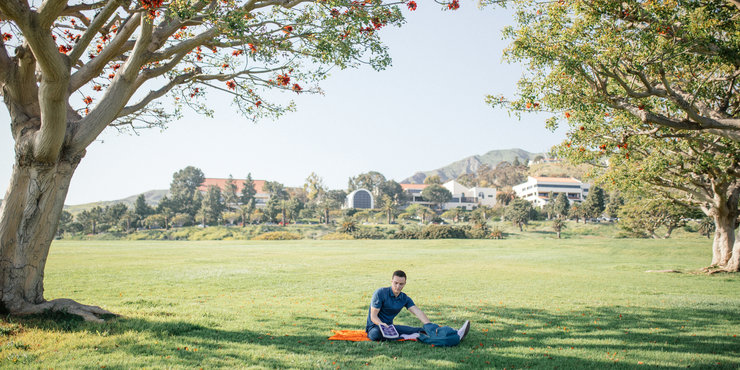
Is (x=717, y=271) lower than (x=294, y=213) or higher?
lower

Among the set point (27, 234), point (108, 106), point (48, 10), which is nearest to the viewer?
point (48, 10)

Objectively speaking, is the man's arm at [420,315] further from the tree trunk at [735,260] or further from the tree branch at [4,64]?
the tree trunk at [735,260]

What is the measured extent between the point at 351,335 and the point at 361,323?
1405 mm

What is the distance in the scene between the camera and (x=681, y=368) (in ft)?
19.5

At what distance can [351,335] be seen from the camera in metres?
7.53

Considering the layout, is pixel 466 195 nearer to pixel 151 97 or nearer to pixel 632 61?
pixel 632 61

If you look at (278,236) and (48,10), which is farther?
(278,236)

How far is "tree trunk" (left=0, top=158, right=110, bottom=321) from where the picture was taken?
7707mm

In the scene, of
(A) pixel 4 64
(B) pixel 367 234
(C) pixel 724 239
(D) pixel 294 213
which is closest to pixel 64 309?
(A) pixel 4 64

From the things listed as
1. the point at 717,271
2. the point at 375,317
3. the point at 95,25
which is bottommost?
the point at 717,271

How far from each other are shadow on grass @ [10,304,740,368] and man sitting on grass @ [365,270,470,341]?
260mm

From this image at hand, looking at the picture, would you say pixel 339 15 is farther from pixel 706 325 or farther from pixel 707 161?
pixel 707 161

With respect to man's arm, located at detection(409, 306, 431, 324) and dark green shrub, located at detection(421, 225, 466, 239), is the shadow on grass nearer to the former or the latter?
man's arm, located at detection(409, 306, 431, 324)

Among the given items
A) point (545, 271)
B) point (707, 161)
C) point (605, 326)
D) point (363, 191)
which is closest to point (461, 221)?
point (363, 191)
